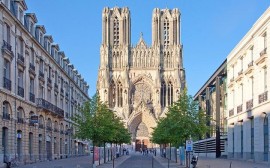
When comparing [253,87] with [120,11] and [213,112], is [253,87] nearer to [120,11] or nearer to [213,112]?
[213,112]

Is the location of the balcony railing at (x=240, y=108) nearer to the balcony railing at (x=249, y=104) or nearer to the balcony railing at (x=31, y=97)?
the balcony railing at (x=249, y=104)

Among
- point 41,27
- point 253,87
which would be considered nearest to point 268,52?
point 253,87

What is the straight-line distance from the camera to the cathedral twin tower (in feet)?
401

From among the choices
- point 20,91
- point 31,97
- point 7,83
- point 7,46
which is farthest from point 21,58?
point 31,97

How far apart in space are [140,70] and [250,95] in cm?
7984

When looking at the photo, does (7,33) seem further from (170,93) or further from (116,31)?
(116,31)

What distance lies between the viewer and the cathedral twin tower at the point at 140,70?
12231 centimetres

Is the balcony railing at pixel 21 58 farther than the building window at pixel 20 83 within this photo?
No

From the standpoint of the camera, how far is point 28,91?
168ft

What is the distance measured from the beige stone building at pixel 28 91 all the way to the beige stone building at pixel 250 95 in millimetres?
19808

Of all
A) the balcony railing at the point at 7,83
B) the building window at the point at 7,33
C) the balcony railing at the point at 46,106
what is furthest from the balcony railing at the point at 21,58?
the balcony railing at the point at 46,106

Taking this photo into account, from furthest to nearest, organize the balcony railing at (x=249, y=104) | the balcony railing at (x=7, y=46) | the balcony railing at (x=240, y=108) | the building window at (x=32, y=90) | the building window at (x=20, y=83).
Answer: the building window at (x=32, y=90)
the balcony railing at (x=240, y=108)
the building window at (x=20, y=83)
the balcony railing at (x=249, y=104)
the balcony railing at (x=7, y=46)

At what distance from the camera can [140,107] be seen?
122188 millimetres

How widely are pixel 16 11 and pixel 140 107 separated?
7741 centimetres
